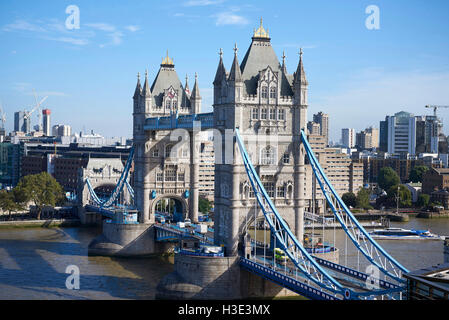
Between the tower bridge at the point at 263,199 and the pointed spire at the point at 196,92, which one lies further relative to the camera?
the pointed spire at the point at 196,92

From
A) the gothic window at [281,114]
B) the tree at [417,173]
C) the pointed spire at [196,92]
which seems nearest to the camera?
the gothic window at [281,114]

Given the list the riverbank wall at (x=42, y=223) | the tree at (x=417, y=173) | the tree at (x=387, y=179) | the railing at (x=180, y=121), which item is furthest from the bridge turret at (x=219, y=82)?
the tree at (x=417, y=173)

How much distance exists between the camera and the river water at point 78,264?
51.9 meters

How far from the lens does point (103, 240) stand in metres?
72.1

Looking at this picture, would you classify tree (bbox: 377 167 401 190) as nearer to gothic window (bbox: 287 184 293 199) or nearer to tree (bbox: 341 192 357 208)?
tree (bbox: 341 192 357 208)

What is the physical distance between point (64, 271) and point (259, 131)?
22.3m

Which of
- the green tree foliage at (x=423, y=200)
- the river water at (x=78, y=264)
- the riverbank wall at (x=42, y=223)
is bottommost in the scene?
the river water at (x=78, y=264)

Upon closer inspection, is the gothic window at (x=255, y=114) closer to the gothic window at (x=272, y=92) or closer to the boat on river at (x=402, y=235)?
the gothic window at (x=272, y=92)

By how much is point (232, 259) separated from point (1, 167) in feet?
405

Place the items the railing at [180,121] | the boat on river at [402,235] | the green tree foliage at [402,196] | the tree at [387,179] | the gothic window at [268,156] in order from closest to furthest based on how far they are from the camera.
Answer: the gothic window at [268,156]
the railing at [180,121]
the boat on river at [402,235]
the green tree foliage at [402,196]
the tree at [387,179]

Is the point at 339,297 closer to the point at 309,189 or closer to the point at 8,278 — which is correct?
the point at 8,278

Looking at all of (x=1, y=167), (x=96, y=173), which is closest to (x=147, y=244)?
(x=96, y=173)

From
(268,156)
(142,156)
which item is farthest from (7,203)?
(268,156)

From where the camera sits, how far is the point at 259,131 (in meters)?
52.6
